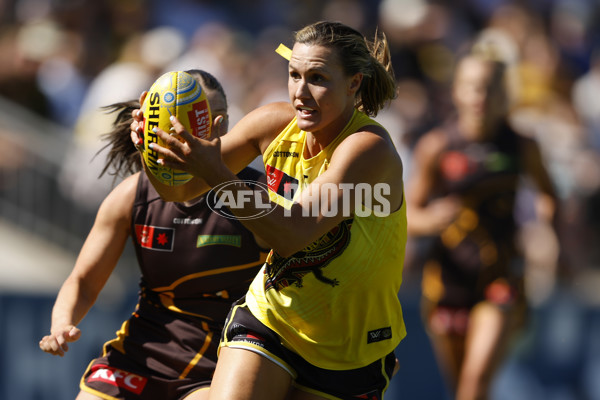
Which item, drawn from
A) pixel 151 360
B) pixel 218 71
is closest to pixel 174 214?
pixel 151 360

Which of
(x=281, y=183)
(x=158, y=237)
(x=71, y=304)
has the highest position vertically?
(x=281, y=183)

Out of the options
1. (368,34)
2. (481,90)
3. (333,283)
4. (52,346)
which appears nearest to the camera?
(333,283)

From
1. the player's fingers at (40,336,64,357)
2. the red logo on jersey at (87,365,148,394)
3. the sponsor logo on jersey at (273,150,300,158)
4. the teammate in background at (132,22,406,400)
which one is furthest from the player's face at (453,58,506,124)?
the player's fingers at (40,336,64,357)

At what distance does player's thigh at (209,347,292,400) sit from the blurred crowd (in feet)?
15.0

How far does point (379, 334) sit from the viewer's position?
389 centimetres

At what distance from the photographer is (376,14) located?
1103 cm

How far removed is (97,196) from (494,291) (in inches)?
138

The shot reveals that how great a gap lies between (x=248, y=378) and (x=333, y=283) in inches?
20.2

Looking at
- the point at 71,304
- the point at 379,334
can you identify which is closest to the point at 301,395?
the point at 379,334

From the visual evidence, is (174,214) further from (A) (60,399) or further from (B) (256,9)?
(B) (256,9)

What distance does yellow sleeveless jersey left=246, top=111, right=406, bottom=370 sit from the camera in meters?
3.76

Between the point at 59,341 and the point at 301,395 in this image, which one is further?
the point at 59,341

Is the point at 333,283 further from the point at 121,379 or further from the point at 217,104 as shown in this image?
the point at 121,379

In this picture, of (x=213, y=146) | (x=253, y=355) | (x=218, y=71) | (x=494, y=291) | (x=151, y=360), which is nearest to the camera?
(x=213, y=146)
